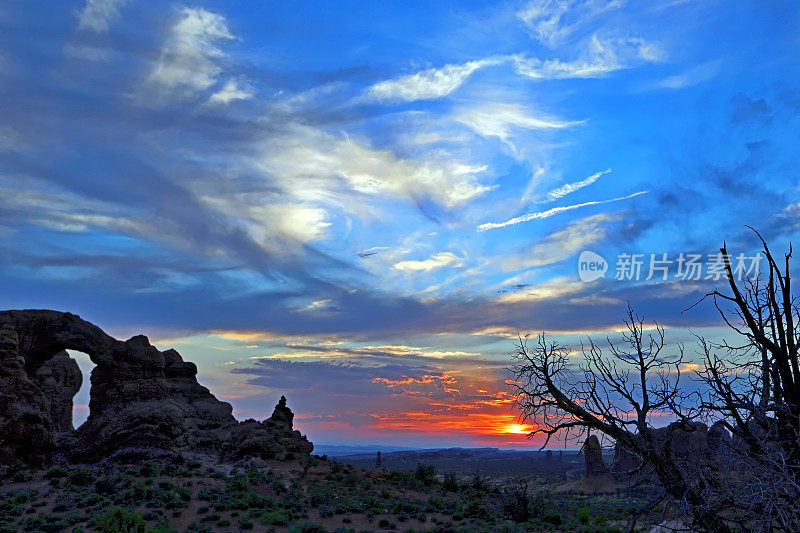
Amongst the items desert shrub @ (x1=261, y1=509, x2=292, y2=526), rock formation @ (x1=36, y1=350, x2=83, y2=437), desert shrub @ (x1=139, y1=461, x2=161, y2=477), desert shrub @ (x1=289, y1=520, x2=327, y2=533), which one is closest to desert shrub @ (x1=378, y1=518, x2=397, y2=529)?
desert shrub @ (x1=289, y1=520, x2=327, y2=533)

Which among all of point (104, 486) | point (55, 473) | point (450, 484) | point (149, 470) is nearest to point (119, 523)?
point (104, 486)

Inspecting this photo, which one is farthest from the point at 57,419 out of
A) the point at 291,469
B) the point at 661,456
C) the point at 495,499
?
the point at 661,456

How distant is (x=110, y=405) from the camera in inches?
1486

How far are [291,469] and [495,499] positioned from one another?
50.0 ft

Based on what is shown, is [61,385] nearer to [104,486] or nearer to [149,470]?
[149,470]

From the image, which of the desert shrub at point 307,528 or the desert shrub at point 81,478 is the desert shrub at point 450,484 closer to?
the desert shrub at point 307,528

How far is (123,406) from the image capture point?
123 feet

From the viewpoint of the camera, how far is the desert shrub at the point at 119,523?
20047 millimetres

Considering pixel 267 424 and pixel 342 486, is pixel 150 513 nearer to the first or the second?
pixel 342 486

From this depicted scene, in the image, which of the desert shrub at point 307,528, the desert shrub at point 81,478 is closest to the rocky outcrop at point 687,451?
the desert shrub at point 307,528

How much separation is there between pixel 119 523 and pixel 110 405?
20.1 m

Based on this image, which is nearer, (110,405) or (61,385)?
(110,405)

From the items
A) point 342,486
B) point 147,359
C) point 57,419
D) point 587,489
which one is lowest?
point 587,489

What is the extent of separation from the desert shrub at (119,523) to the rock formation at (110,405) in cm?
1339
